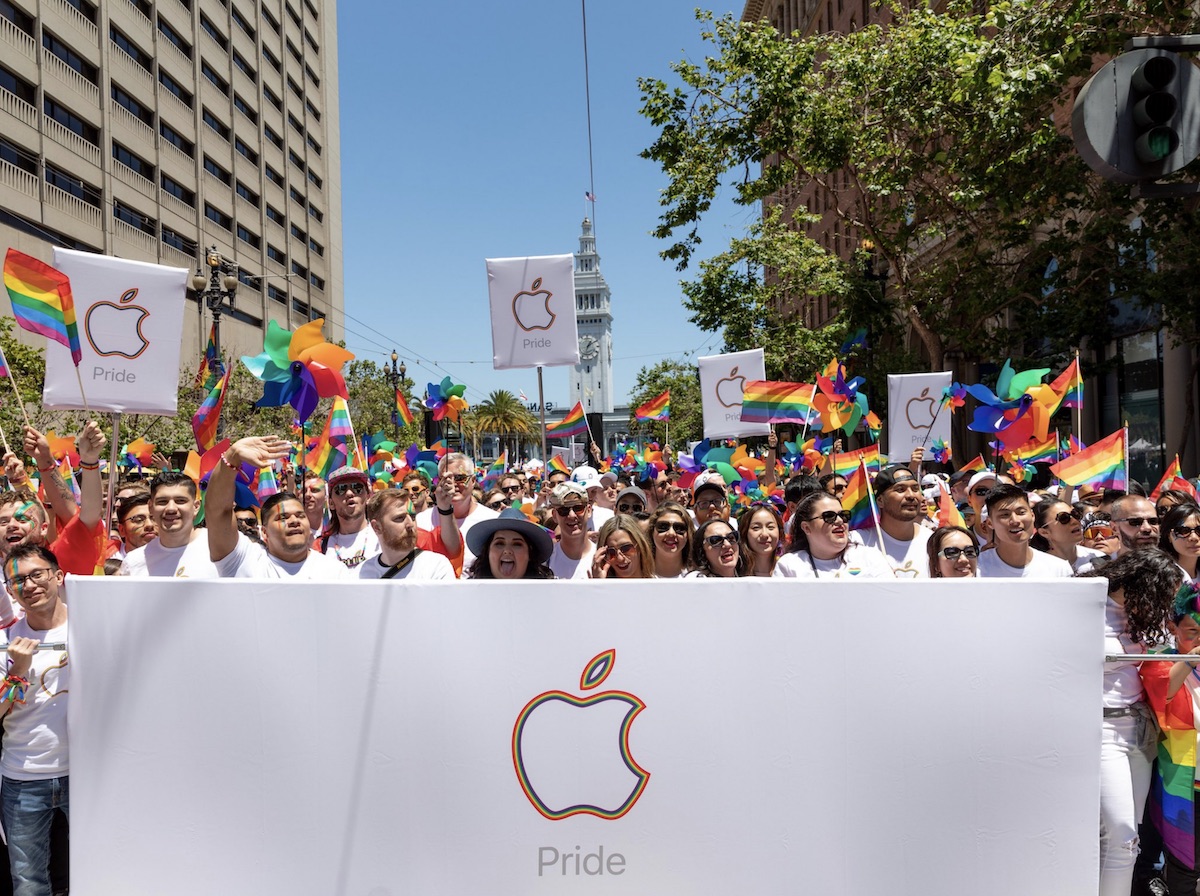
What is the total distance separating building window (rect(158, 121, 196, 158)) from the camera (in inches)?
1521

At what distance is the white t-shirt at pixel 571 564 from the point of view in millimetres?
5371

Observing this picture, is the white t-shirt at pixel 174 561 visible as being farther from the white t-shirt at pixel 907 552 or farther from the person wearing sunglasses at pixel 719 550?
the white t-shirt at pixel 907 552

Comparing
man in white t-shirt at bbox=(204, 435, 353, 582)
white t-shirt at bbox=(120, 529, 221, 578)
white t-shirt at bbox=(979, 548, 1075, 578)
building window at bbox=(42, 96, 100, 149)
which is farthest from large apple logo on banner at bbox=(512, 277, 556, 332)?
building window at bbox=(42, 96, 100, 149)

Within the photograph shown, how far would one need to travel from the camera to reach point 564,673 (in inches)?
117

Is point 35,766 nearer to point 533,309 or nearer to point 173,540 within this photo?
point 173,540

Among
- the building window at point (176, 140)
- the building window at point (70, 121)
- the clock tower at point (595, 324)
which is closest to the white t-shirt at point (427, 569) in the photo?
the building window at point (70, 121)

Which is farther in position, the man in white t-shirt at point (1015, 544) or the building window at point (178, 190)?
the building window at point (178, 190)

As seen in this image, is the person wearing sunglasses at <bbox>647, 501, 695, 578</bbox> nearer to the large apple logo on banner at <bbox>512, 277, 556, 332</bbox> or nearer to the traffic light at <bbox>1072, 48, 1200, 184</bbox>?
the traffic light at <bbox>1072, 48, 1200, 184</bbox>

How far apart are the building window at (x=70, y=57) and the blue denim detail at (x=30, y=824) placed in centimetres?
3281

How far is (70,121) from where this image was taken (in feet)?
103

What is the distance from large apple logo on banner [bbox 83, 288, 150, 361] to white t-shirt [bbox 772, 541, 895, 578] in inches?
138

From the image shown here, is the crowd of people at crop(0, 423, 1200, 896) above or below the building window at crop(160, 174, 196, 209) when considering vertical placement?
below

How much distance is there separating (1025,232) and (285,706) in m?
16.0

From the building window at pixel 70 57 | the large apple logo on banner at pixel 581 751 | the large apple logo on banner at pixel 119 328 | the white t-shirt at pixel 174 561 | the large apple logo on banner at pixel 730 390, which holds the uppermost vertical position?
the building window at pixel 70 57
